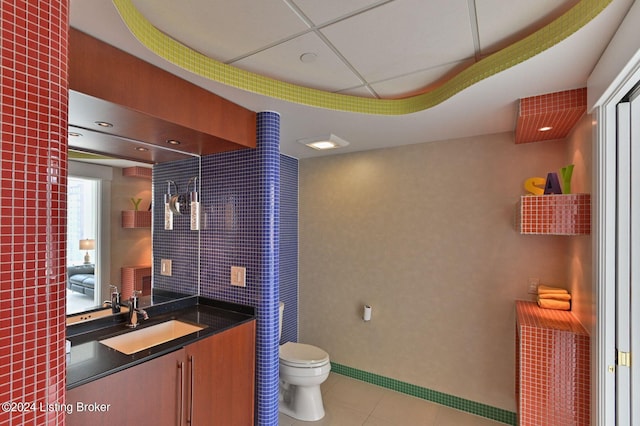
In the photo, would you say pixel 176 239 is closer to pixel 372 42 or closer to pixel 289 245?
pixel 289 245

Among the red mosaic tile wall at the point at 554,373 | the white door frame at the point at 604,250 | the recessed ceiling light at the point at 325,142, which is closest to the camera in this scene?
the white door frame at the point at 604,250

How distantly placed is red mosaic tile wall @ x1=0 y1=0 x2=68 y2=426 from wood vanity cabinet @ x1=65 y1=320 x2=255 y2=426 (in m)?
0.60

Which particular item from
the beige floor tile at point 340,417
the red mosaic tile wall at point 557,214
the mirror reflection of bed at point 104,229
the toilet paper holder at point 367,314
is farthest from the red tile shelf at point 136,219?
the red mosaic tile wall at point 557,214

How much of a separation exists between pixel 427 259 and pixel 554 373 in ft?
3.76

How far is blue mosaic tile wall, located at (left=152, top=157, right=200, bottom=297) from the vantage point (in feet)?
7.73

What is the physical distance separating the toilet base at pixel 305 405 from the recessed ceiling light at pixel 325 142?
2.00 meters

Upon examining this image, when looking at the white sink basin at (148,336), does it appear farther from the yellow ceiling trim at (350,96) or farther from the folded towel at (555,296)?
the folded towel at (555,296)

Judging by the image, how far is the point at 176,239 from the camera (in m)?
2.46

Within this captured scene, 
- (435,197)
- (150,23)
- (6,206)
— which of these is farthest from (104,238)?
(435,197)

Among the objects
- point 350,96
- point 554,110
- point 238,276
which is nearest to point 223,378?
point 238,276

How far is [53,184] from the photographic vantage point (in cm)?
77

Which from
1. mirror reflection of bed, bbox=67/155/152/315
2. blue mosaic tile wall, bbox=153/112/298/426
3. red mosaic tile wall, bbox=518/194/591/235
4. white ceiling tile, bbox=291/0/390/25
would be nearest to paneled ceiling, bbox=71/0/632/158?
white ceiling tile, bbox=291/0/390/25

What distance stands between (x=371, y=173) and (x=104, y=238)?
2211 millimetres

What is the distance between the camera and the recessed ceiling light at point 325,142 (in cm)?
255
